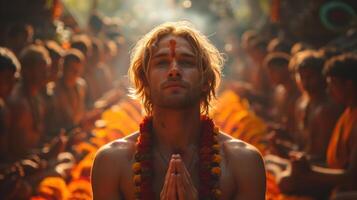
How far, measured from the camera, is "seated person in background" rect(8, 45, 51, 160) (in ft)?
24.5

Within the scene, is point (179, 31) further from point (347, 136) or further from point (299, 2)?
point (299, 2)

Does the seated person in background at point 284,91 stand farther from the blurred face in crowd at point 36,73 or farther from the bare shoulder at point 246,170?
the bare shoulder at point 246,170

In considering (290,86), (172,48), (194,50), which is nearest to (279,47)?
(290,86)

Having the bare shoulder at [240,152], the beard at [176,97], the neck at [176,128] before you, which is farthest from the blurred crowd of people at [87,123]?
the beard at [176,97]

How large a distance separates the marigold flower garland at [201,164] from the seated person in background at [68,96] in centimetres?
589

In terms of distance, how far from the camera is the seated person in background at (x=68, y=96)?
32.2 feet

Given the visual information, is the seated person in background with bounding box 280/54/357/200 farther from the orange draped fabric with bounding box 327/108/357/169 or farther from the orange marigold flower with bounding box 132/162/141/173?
the orange marigold flower with bounding box 132/162/141/173

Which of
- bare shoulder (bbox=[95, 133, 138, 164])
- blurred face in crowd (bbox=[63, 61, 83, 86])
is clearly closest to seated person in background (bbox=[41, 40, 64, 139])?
blurred face in crowd (bbox=[63, 61, 83, 86])

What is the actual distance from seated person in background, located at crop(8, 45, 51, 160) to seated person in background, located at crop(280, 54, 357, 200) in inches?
124

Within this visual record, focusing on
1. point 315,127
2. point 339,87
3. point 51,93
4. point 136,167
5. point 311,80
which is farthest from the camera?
point 51,93

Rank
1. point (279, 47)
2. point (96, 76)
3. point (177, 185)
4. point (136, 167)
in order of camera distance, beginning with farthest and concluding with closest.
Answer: point (96, 76)
point (279, 47)
point (136, 167)
point (177, 185)

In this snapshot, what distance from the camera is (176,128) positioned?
12.7 feet

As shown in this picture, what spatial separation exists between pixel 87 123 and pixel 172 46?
687 centimetres

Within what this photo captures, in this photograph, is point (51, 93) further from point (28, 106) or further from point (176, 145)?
point (176, 145)
